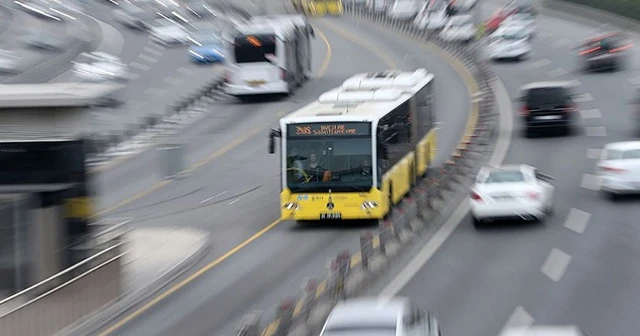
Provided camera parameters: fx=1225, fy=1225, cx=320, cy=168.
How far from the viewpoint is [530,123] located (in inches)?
1686

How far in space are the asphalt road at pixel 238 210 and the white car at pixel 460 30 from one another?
743 centimetres

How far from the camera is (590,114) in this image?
4734 cm

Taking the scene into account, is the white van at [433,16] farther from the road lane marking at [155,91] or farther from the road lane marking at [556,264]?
the road lane marking at [556,264]

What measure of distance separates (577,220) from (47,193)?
13.1 meters

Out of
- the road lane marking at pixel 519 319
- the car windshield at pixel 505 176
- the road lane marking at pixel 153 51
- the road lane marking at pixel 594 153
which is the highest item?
the road lane marking at pixel 153 51

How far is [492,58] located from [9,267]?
46.1 m

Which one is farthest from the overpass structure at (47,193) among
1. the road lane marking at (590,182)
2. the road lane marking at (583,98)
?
the road lane marking at (583,98)

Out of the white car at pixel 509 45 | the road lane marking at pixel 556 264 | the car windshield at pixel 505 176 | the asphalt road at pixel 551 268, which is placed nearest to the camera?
the asphalt road at pixel 551 268

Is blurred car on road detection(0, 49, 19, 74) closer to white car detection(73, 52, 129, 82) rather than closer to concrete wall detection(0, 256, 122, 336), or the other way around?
white car detection(73, 52, 129, 82)

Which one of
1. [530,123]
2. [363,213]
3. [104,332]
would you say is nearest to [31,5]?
[530,123]

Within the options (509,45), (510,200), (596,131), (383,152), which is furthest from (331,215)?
(509,45)

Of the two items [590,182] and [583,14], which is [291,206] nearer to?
[590,182]

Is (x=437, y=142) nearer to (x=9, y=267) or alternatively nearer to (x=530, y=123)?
(x=530, y=123)

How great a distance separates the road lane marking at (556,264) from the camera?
23188 mm
